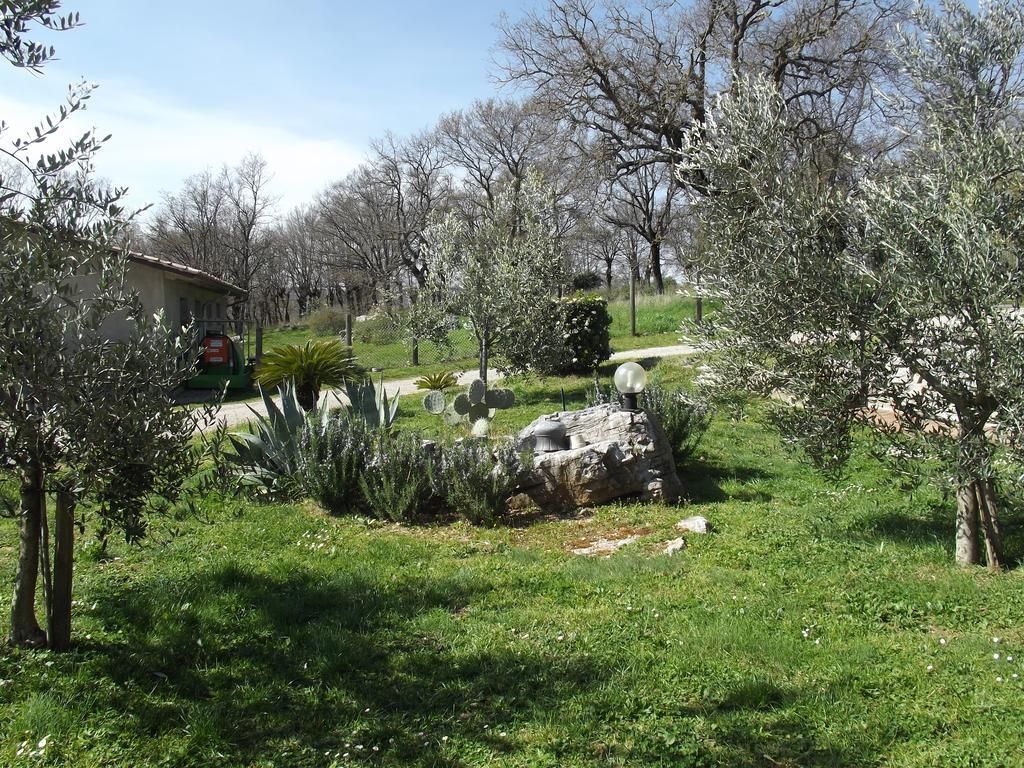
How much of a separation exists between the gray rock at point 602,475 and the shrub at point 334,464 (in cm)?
148

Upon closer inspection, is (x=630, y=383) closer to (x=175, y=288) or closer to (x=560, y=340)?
(x=560, y=340)

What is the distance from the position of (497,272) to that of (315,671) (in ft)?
30.3

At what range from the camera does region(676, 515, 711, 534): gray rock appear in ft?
19.2

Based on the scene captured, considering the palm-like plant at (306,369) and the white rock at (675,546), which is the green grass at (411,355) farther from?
the white rock at (675,546)

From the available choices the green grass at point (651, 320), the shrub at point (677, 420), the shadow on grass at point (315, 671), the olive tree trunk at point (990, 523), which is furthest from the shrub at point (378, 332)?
the olive tree trunk at point (990, 523)

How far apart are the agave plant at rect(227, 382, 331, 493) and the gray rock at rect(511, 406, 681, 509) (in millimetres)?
2171

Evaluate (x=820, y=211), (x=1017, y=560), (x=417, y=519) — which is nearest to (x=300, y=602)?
(x=417, y=519)

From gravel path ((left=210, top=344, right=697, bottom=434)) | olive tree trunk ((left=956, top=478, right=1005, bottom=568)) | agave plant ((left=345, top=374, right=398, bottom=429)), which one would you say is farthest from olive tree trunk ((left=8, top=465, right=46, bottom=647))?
gravel path ((left=210, top=344, right=697, bottom=434))

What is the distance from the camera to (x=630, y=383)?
24.1 ft

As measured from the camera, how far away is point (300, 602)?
4500 millimetres

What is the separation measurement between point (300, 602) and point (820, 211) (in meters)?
3.97

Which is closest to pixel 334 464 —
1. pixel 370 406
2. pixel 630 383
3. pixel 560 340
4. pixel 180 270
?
pixel 370 406

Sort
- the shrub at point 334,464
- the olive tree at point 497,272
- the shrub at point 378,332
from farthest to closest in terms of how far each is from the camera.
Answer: the shrub at point 378,332 < the olive tree at point 497,272 < the shrub at point 334,464

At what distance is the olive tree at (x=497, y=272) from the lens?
12258mm
